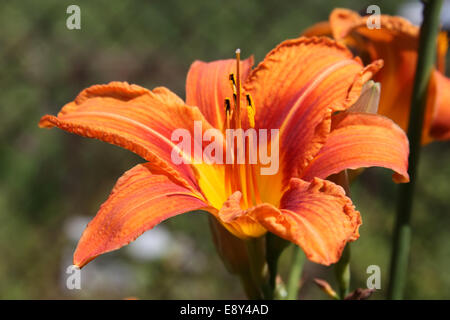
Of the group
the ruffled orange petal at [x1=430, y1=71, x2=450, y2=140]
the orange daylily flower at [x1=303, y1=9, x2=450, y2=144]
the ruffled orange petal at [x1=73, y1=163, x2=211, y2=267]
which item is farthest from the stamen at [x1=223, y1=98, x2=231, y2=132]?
the ruffled orange petal at [x1=430, y1=71, x2=450, y2=140]

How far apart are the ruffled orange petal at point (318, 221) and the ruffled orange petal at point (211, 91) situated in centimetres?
26

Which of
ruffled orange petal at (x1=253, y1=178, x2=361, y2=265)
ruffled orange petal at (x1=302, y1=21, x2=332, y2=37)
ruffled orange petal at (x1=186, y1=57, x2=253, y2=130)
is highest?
ruffled orange petal at (x1=302, y1=21, x2=332, y2=37)

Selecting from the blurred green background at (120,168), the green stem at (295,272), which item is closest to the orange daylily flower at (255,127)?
the green stem at (295,272)

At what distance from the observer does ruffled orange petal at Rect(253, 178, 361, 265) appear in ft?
2.30

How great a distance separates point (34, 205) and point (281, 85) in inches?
100

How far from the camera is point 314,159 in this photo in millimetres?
905

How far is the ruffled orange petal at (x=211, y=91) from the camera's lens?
1020 millimetres

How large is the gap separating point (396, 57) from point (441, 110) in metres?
0.15

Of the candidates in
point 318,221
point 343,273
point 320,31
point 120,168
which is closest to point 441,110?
point 320,31

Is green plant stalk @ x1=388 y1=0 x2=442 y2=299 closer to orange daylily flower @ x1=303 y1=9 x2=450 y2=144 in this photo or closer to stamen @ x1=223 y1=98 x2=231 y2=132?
orange daylily flower @ x1=303 y1=9 x2=450 y2=144

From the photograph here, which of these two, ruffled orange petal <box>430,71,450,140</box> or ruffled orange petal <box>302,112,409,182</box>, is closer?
ruffled orange petal <box>302,112,409,182</box>

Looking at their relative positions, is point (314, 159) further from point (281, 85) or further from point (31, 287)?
point (31, 287)

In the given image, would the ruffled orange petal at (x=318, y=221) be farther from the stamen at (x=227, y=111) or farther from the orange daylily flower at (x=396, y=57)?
the orange daylily flower at (x=396, y=57)
